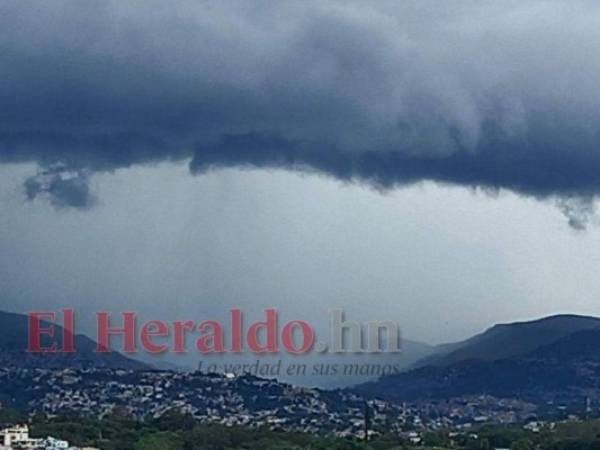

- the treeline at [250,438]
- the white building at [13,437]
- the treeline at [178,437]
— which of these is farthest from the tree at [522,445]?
the white building at [13,437]

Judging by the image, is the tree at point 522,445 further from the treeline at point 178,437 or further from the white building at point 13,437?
the white building at point 13,437

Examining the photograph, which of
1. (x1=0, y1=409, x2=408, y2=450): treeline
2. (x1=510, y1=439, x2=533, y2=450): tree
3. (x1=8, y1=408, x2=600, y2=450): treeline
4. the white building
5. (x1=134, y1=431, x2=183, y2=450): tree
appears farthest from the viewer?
(x1=510, y1=439, x2=533, y2=450): tree

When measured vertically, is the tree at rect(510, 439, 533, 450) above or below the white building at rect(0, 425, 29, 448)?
below

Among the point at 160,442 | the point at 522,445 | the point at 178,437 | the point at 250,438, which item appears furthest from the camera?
the point at 250,438

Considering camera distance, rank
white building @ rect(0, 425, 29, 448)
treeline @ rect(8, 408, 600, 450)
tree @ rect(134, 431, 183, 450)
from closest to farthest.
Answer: tree @ rect(134, 431, 183, 450) < treeline @ rect(8, 408, 600, 450) < white building @ rect(0, 425, 29, 448)

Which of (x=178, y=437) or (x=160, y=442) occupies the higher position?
(x=178, y=437)

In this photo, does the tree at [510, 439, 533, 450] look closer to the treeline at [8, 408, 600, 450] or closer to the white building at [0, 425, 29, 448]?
the treeline at [8, 408, 600, 450]

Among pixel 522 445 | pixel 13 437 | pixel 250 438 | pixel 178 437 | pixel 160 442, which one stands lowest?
pixel 522 445

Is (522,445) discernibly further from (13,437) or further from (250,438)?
(13,437)

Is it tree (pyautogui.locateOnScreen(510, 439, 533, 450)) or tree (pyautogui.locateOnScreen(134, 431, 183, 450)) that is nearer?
tree (pyautogui.locateOnScreen(134, 431, 183, 450))

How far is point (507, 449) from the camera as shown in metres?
134

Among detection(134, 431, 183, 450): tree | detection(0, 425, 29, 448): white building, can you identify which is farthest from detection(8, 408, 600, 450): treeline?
detection(0, 425, 29, 448): white building

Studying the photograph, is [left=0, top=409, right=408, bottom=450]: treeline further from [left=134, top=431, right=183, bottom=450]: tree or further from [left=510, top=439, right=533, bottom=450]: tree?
[left=510, top=439, right=533, bottom=450]: tree

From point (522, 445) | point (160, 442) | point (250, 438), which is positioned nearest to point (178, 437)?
point (160, 442)
